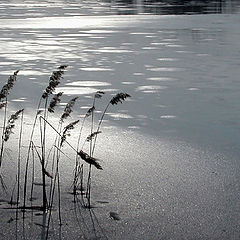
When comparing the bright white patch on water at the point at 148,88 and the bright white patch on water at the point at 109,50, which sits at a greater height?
the bright white patch on water at the point at 148,88

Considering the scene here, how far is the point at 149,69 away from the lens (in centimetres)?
1055

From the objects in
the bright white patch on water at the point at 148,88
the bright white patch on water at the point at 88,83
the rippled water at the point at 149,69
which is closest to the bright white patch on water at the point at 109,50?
the rippled water at the point at 149,69

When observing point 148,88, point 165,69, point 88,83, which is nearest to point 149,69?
point 165,69

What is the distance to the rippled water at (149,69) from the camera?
6572mm

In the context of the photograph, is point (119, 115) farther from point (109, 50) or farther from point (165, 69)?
point (109, 50)

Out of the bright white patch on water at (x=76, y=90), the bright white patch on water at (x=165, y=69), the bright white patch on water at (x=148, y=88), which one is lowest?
the bright white patch on water at (x=165, y=69)

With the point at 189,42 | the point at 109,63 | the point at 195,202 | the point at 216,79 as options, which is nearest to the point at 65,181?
the point at 195,202

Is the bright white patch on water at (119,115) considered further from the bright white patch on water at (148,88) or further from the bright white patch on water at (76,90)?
the bright white patch on water at (148,88)

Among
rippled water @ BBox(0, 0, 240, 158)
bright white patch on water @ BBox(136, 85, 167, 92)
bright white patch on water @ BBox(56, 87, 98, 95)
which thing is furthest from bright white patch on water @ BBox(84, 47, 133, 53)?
bright white patch on water @ BBox(56, 87, 98, 95)

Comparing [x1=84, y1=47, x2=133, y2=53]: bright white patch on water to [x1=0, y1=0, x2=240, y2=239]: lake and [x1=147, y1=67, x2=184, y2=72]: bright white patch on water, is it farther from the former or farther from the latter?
[x1=147, y1=67, x2=184, y2=72]: bright white patch on water

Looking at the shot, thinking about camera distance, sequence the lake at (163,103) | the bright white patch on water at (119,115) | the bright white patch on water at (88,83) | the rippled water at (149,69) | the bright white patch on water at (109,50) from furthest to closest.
Result: the bright white patch on water at (109,50) < the bright white patch on water at (88,83) < the bright white patch on water at (119,115) < the rippled water at (149,69) < the lake at (163,103)

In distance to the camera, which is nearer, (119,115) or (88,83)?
(119,115)

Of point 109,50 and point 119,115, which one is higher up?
point 119,115

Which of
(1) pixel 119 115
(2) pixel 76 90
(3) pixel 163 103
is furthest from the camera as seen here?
(2) pixel 76 90
